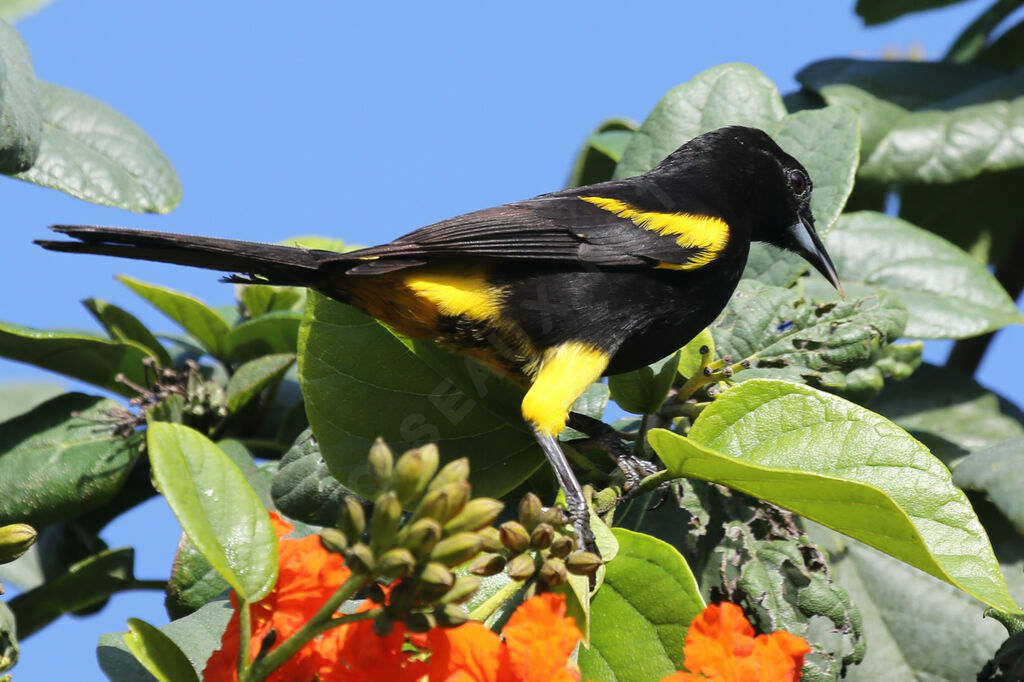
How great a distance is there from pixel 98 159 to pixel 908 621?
2.19 metres

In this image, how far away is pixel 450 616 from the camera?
4.62 feet

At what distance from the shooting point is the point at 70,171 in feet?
8.59

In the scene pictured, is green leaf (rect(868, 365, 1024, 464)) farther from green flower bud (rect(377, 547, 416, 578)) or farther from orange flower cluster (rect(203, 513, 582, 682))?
green flower bud (rect(377, 547, 416, 578))

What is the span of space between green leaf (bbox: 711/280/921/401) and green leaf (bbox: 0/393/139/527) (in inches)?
56.4

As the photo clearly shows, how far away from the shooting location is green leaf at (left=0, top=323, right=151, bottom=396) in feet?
8.49

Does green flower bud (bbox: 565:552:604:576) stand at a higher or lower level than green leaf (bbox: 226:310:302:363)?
lower

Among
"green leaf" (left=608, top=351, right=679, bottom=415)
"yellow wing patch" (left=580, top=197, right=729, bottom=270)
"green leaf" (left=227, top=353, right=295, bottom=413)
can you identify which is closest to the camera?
"green leaf" (left=608, top=351, right=679, bottom=415)

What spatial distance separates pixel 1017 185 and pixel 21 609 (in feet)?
10.6

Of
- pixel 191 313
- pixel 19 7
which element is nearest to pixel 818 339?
pixel 191 313

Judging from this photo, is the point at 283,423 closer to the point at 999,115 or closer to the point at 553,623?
the point at 553,623

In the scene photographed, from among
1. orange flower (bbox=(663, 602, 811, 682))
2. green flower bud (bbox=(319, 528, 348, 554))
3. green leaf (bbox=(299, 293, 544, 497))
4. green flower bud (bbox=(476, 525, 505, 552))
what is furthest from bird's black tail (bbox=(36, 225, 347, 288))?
orange flower (bbox=(663, 602, 811, 682))

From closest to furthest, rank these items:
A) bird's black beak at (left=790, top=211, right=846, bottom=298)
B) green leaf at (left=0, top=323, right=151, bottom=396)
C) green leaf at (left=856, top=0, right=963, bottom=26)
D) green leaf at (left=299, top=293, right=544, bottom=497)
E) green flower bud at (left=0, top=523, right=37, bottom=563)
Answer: green flower bud at (left=0, top=523, right=37, bottom=563) < green leaf at (left=299, top=293, right=544, bottom=497) < green leaf at (left=0, top=323, right=151, bottom=396) < bird's black beak at (left=790, top=211, right=846, bottom=298) < green leaf at (left=856, top=0, right=963, bottom=26)

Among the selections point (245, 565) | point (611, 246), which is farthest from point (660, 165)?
point (245, 565)

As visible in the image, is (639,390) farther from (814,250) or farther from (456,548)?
(456,548)
